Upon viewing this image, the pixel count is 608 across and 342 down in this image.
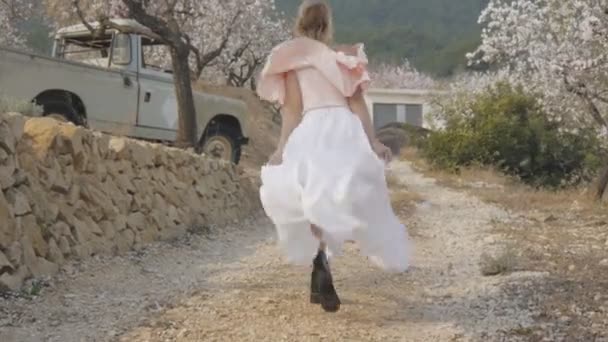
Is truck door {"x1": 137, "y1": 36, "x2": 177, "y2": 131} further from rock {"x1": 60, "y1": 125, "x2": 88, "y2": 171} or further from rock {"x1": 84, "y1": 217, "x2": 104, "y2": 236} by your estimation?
rock {"x1": 84, "y1": 217, "x2": 104, "y2": 236}

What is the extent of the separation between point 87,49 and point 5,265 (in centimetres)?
800

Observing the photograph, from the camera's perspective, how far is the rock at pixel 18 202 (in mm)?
5539

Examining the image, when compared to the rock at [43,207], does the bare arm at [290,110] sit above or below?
above

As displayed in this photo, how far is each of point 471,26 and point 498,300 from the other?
92869 mm

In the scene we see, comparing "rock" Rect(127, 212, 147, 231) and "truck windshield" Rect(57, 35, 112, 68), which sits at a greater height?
"truck windshield" Rect(57, 35, 112, 68)

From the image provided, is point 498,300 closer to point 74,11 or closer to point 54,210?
point 54,210

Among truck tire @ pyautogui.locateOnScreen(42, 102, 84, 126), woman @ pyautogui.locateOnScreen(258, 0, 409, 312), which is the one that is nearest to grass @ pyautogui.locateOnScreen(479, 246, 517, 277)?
woman @ pyautogui.locateOnScreen(258, 0, 409, 312)

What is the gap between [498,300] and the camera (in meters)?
5.24

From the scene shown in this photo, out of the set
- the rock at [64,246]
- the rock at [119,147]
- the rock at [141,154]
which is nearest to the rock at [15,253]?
the rock at [64,246]

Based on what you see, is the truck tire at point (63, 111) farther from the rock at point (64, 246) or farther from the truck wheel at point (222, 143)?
the rock at point (64, 246)

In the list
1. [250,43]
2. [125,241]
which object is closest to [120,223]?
[125,241]

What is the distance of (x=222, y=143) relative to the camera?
13773 mm

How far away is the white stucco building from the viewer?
168 feet

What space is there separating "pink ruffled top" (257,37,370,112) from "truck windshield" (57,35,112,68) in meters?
7.77
